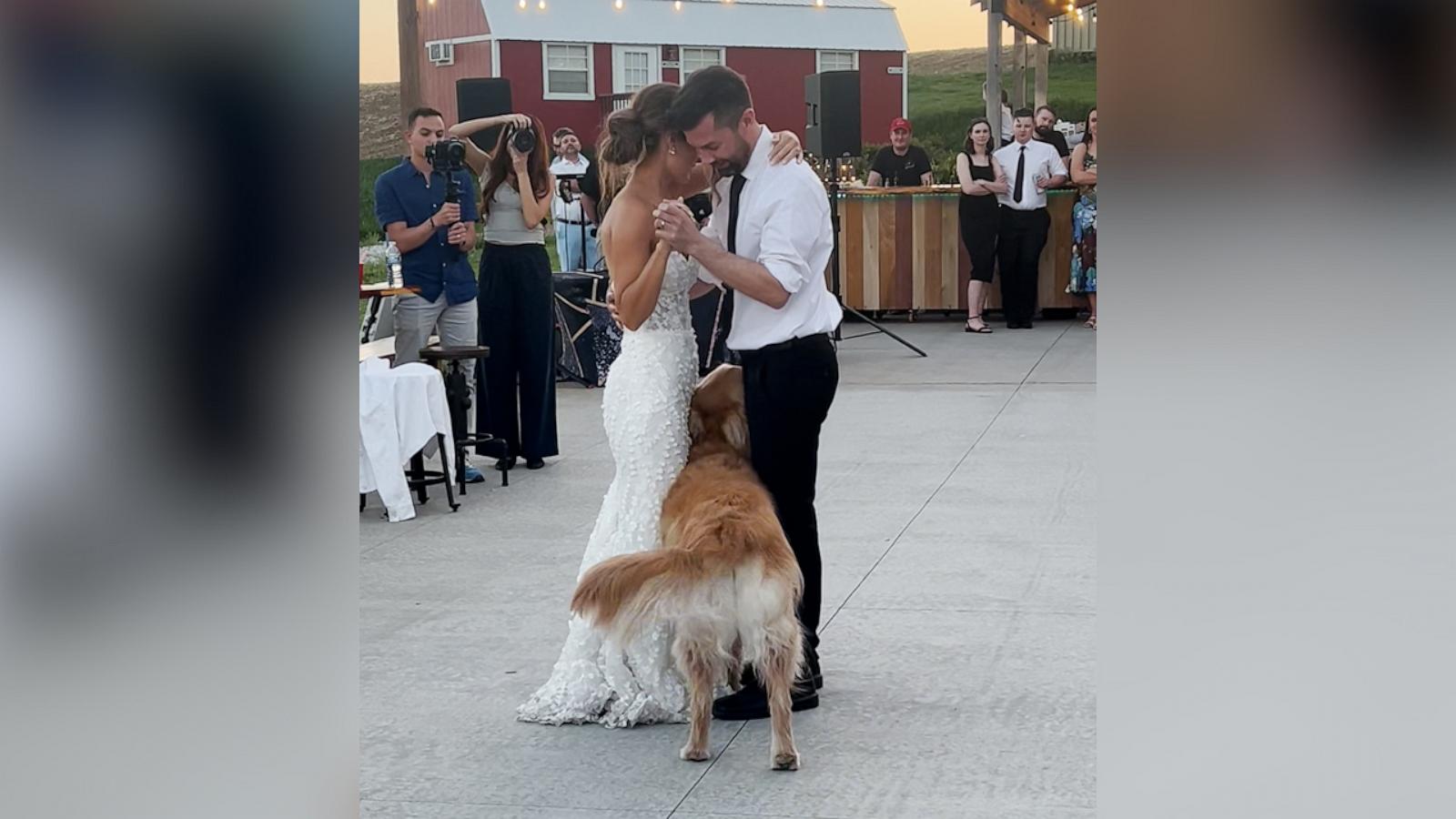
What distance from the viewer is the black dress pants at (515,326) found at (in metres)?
8.70

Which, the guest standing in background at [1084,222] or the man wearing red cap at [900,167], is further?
the man wearing red cap at [900,167]

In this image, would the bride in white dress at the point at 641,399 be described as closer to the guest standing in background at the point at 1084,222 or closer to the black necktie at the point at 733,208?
the black necktie at the point at 733,208

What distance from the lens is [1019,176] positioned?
15.6m

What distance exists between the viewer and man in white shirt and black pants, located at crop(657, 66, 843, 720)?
14.5 ft

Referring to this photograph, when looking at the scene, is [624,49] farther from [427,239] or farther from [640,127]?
[640,127]

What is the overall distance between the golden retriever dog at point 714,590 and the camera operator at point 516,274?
14.0 feet

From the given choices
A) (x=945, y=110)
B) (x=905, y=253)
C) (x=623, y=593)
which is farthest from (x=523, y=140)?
(x=945, y=110)

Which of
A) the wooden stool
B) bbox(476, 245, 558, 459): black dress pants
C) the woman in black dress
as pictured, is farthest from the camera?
the woman in black dress

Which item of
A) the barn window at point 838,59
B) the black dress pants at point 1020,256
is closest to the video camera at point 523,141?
the black dress pants at point 1020,256

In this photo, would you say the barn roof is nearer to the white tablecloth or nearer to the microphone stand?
the microphone stand

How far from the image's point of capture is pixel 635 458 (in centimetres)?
462

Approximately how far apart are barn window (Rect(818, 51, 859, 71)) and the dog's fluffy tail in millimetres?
39684

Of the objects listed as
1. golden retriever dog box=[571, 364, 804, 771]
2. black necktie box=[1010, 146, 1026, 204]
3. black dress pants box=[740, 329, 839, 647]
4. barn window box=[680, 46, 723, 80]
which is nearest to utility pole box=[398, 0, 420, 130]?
black necktie box=[1010, 146, 1026, 204]
